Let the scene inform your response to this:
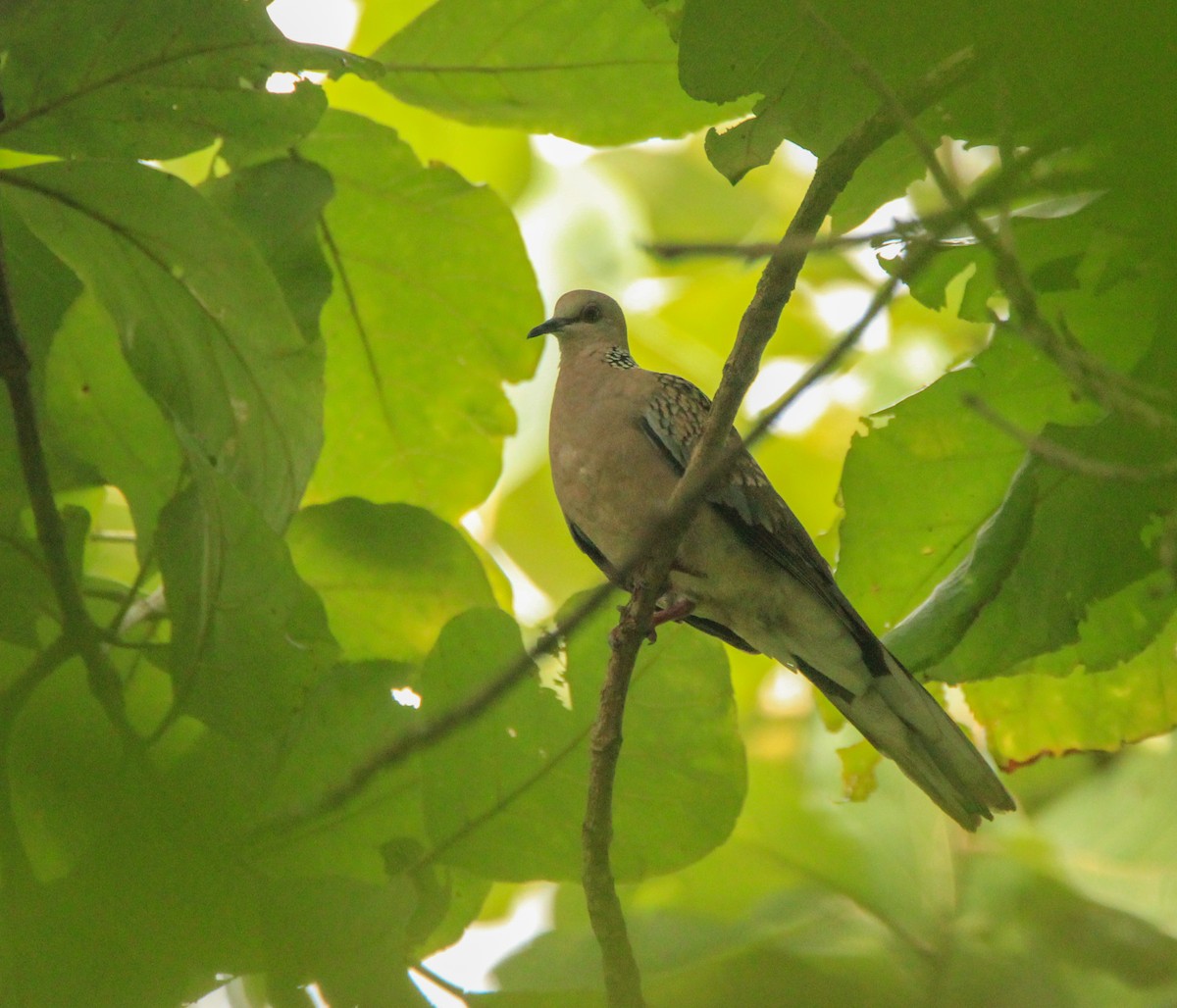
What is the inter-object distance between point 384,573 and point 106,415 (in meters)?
0.68

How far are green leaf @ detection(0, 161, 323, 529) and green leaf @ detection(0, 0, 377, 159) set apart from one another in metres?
0.08

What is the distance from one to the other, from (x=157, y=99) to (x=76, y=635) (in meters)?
1.00

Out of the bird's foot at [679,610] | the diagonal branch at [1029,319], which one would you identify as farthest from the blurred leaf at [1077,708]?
the diagonal branch at [1029,319]

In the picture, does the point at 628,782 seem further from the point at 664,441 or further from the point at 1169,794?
the point at 1169,794

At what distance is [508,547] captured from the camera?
5223mm

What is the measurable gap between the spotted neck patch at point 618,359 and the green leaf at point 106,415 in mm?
2025

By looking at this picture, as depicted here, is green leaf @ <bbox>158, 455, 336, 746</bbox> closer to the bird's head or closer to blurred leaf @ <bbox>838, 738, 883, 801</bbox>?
blurred leaf @ <bbox>838, 738, 883, 801</bbox>

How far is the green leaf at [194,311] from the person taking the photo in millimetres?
2525

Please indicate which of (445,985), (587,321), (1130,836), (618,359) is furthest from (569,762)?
(1130,836)

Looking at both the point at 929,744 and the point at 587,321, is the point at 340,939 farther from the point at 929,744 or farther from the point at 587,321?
the point at 587,321

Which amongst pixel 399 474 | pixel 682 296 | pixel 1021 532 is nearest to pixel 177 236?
pixel 399 474

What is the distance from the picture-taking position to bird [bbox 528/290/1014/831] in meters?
3.81

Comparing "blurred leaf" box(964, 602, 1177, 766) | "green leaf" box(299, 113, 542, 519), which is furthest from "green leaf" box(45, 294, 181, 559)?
"blurred leaf" box(964, 602, 1177, 766)

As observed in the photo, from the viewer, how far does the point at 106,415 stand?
287 cm
